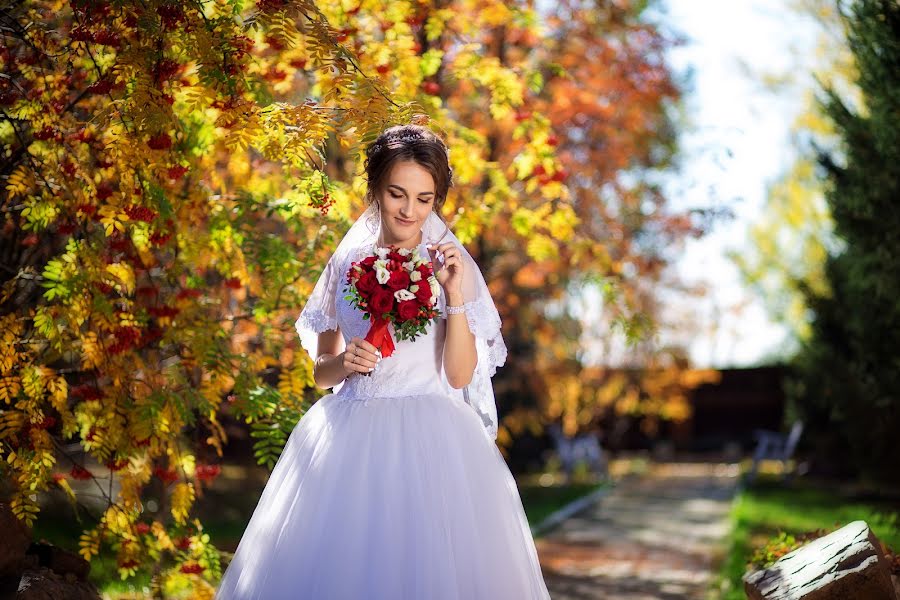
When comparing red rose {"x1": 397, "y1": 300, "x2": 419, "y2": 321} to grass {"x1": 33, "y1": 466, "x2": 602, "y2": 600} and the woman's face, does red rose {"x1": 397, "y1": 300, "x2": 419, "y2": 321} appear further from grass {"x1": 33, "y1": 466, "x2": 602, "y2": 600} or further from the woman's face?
grass {"x1": 33, "y1": 466, "x2": 602, "y2": 600}

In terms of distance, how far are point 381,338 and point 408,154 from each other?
80cm

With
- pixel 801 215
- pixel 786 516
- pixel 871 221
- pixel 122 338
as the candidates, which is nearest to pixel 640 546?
pixel 786 516

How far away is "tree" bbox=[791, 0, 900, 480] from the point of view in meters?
9.35

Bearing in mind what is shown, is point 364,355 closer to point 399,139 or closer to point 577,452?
point 399,139

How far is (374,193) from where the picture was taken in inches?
170

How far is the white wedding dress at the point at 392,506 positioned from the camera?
3721 millimetres

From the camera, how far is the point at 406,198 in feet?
13.7

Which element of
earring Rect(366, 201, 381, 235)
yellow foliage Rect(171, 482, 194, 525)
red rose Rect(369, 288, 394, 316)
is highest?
earring Rect(366, 201, 381, 235)

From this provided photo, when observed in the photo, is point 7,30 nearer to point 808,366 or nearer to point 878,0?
point 878,0

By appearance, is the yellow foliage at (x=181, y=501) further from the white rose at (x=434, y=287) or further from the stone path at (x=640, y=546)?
the stone path at (x=640, y=546)

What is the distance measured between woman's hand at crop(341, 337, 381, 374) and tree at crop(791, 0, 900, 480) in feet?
23.1

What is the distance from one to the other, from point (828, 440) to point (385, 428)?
15649 millimetres

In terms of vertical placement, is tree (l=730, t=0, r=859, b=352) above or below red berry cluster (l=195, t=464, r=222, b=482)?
above

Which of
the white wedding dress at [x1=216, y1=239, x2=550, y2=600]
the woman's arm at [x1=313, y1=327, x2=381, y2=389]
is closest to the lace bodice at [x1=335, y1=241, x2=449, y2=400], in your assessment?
the white wedding dress at [x1=216, y1=239, x2=550, y2=600]
